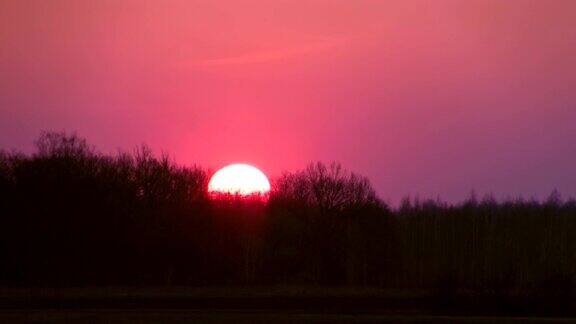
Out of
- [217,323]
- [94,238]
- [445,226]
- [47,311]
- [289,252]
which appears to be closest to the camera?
[217,323]

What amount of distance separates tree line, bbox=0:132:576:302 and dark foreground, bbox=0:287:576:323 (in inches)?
196

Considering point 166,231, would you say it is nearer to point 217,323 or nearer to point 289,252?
point 289,252

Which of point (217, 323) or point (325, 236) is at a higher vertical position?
point (325, 236)

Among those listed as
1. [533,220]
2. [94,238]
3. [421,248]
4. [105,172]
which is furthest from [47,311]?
Result: [533,220]

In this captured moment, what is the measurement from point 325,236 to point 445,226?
7.11 m

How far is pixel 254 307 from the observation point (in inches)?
1348

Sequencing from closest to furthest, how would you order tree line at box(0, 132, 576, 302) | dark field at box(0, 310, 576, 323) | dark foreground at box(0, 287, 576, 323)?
dark field at box(0, 310, 576, 323) → dark foreground at box(0, 287, 576, 323) → tree line at box(0, 132, 576, 302)

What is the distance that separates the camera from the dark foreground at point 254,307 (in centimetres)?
2848

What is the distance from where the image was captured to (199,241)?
49875mm

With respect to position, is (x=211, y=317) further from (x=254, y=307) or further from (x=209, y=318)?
(x=254, y=307)

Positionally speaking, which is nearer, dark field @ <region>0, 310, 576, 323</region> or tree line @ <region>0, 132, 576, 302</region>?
dark field @ <region>0, 310, 576, 323</region>

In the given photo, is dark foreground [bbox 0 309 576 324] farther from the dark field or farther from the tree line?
the tree line

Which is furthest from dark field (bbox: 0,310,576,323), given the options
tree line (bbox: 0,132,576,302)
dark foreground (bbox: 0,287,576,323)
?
tree line (bbox: 0,132,576,302)

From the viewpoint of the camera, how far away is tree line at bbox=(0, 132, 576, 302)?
4759 cm
